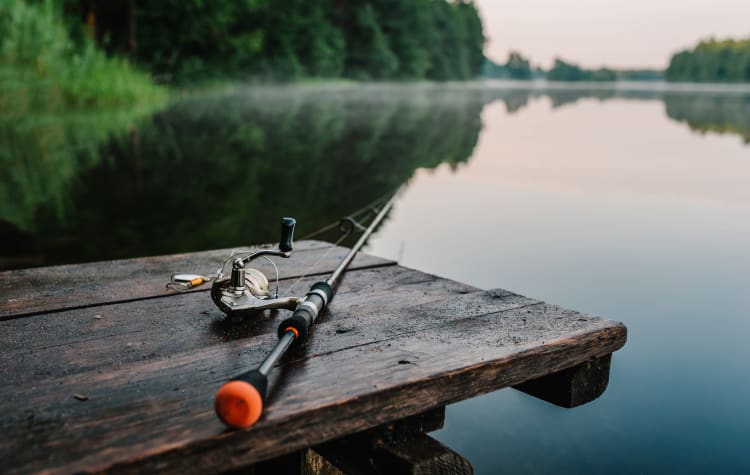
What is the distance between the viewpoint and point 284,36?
1500 inches

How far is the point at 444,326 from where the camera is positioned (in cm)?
217

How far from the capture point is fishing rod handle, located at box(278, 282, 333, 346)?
1798 millimetres

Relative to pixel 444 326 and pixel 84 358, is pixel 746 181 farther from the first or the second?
pixel 84 358

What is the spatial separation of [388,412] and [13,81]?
37.5 ft

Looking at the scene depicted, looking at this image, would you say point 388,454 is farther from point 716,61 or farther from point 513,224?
point 716,61

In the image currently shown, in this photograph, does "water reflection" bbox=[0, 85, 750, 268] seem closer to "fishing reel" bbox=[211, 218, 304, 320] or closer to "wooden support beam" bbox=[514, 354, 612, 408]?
"fishing reel" bbox=[211, 218, 304, 320]

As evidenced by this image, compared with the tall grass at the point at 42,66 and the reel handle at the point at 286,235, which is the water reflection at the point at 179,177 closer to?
the tall grass at the point at 42,66

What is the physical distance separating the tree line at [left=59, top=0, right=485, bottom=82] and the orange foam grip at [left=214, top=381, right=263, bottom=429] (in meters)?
15.0

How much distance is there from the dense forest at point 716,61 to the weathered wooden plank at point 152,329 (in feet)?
231

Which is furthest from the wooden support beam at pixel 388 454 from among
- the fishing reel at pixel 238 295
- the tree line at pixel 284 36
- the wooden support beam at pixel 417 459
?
the tree line at pixel 284 36

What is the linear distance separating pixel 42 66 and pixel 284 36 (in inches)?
1076

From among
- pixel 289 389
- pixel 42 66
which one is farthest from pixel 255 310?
pixel 42 66

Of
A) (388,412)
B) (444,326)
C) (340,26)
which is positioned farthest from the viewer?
(340,26)

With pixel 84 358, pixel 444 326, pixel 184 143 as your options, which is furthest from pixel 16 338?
pixel 184 143
